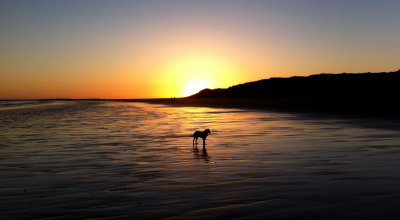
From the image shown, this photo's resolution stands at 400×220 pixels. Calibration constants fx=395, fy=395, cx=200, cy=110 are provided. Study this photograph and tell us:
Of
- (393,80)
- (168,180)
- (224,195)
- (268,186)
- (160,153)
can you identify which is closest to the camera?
(224,195)

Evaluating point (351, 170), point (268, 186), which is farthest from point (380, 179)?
point (268, 186)

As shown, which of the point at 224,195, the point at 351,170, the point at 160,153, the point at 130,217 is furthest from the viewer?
the point at 160,153

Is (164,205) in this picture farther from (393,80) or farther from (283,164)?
(393,80)

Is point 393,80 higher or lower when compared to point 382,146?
higher

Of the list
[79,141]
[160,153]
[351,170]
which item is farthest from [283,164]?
[79,141]

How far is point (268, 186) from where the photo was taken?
875cm

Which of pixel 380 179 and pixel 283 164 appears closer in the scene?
pixel 380 179

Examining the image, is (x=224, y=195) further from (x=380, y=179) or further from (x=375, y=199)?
(x=380, y=179)

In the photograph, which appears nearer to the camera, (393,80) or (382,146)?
(382,146)

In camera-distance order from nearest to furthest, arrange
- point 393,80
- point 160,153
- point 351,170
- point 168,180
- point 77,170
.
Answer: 1. point 168,180
2. point 351,170
3. point 77,170
4. point 160,153
5. point 393,80

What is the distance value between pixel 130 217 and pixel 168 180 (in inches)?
123

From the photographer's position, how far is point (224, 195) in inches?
315

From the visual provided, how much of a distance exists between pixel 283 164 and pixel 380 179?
9.86 ft

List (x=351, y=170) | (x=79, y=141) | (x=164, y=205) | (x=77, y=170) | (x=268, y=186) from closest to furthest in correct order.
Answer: (x=164, y=205), (x=268, y=186), (x=351, y=170), (x=77, y=170), (x=79, y=141)
